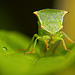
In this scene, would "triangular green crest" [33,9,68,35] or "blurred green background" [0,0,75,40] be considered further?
"blurred green background" [0,0,75,40]

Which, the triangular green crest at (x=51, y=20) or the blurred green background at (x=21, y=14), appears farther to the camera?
the blurred green background at (x=21, y=14)

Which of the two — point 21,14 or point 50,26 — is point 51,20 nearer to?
point 50,26

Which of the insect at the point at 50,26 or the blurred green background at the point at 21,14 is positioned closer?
the insect at the point at 50,26

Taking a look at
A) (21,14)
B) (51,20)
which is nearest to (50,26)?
(51,20)

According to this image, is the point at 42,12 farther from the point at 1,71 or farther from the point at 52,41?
the point at 1,71

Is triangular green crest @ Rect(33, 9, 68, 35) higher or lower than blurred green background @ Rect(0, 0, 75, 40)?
higher

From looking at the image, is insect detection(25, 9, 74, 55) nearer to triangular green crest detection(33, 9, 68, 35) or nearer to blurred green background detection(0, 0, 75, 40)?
triangular green crest detection(33, 9, 68, 35)

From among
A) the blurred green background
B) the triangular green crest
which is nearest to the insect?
the triangular green crest

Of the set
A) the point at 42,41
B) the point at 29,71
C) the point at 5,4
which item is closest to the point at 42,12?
→ the point at 42,41

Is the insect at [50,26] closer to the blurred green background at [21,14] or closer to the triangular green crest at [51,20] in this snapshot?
the triangular green crest at [51,20]

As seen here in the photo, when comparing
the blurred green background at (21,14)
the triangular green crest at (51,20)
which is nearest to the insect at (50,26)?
the triangular green crest at (51,20)

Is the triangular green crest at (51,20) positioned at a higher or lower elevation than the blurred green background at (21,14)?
higher
